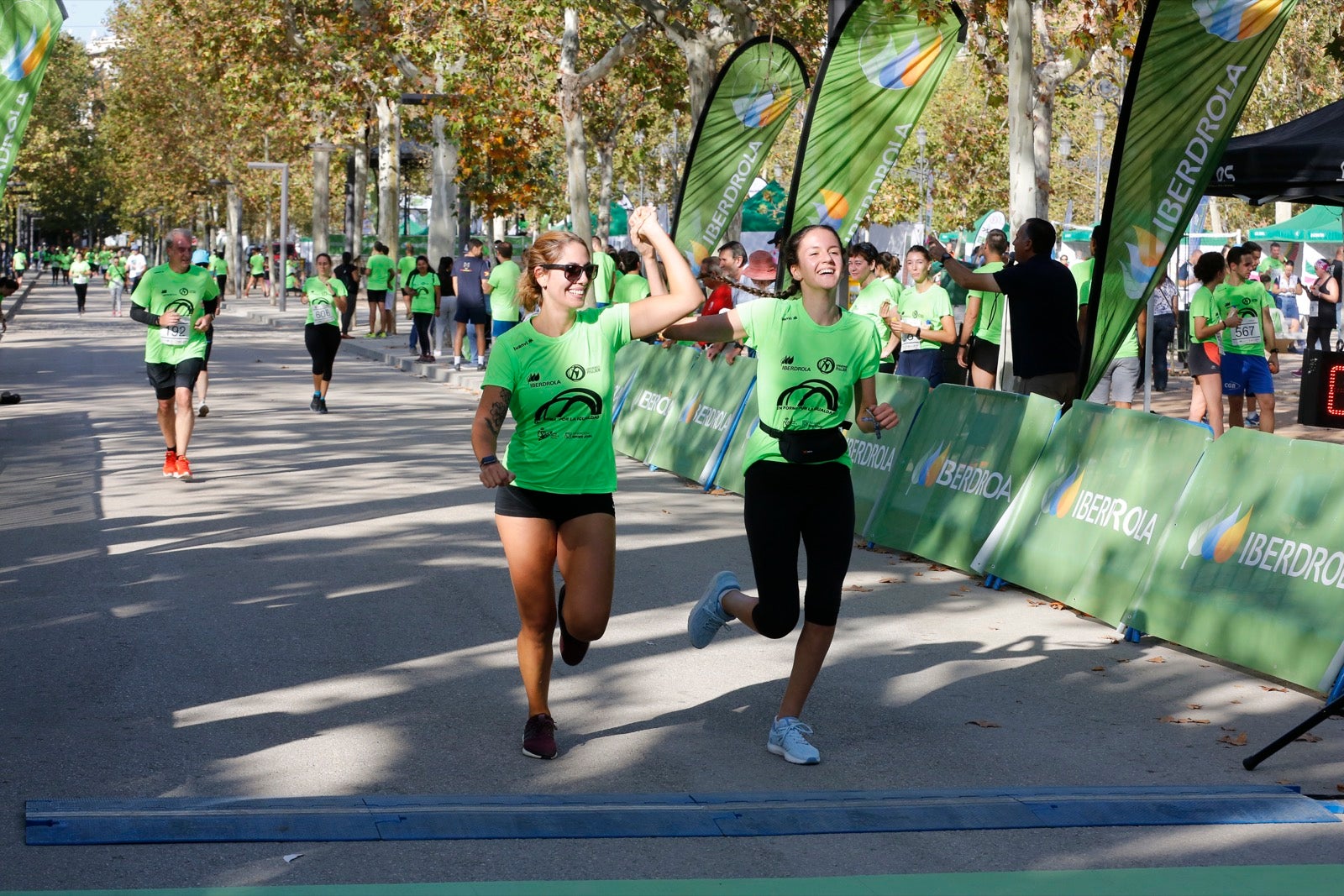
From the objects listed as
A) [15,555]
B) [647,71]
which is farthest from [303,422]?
[647,71]

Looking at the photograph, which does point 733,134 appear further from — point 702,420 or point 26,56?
point 26,56

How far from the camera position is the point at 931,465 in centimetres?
1023

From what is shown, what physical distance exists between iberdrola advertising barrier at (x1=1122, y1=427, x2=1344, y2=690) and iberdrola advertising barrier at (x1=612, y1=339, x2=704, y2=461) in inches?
273

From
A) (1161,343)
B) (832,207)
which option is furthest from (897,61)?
(1161,343)

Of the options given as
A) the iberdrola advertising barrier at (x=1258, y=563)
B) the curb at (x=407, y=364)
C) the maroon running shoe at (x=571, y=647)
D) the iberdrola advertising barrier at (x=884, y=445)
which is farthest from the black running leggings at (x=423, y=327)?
the maroon running shoe at (x=571, y=647)

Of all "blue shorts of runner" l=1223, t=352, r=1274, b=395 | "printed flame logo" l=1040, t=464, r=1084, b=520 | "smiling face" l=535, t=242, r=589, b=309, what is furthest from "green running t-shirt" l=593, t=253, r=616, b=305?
"smiling face" l=535, t=242, r=589, b=309

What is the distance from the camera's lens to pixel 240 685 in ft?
22.5

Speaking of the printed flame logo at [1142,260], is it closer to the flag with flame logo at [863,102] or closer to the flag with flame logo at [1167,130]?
the flag with flame logo at [1167,130]

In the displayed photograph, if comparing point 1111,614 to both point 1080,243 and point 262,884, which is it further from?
point 1080,243

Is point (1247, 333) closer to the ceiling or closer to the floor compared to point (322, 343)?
closer to the ceiling

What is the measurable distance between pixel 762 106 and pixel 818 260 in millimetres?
11794

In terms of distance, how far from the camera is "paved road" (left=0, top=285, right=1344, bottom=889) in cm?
495

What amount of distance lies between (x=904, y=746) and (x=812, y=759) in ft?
1.59

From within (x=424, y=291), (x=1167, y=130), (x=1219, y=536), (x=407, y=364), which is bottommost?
(x=407, y=364)
